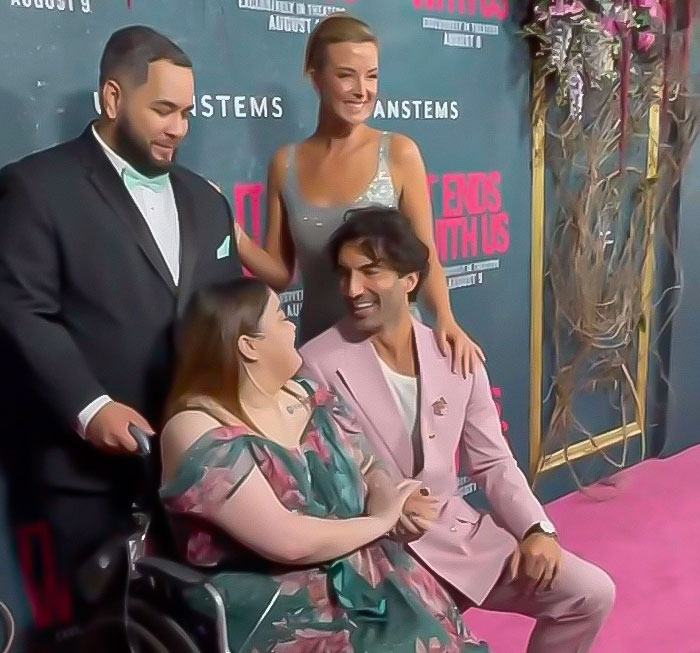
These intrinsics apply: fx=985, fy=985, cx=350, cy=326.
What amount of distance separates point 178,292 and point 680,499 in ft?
5.92

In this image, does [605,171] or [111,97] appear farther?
[605,171]

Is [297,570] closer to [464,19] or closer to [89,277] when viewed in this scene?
[89,277]

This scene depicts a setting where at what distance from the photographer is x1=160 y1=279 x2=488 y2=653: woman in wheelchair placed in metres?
0.99

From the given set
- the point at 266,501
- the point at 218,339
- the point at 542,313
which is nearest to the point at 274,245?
the point at 218,339

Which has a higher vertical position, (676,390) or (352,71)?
(352,71)

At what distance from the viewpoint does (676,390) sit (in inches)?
114

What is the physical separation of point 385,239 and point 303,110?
62 centimetres

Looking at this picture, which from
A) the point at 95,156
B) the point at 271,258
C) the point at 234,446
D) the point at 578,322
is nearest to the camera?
the point at 234,446

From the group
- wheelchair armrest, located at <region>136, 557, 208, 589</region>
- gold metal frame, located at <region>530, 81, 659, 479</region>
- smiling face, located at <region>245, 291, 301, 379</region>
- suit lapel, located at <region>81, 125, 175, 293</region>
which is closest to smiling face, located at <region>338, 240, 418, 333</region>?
smiling face, located at <region>245, 291, 301, 379</region>

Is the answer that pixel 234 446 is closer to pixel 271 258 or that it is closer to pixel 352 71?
pixel 271 258

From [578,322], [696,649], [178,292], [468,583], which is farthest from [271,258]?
[578,322]

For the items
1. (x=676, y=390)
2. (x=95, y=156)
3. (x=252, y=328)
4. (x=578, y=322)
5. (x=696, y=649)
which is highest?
(x=95, y=156)

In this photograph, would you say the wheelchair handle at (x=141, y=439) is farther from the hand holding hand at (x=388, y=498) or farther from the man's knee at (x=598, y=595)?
the man's knee at (x=598, y=595)

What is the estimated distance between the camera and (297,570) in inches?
41.1
